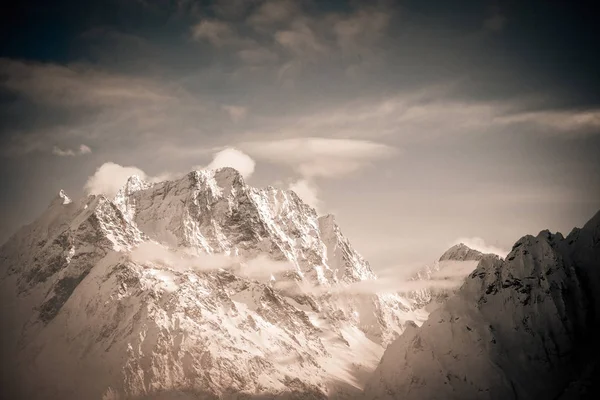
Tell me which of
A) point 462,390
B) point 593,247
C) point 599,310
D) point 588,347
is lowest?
point 462,390

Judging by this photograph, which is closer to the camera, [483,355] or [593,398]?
[593,398]

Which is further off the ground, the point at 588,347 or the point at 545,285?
the point at 545,285

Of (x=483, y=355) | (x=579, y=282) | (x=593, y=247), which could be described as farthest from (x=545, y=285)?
(x=483, y=355)

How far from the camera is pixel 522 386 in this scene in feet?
610

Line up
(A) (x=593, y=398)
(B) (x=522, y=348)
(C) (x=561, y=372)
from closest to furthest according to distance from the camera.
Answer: (A) (x=593, y=398)
(C) (x=561, y=372)
(B) (x=522, y=348)

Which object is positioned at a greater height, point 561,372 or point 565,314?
point 565,314

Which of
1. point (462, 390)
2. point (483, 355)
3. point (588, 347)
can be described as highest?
point (588, 347)

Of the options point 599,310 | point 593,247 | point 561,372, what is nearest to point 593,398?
point 561,372

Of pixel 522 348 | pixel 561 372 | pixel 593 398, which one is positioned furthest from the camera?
pixel 522 348

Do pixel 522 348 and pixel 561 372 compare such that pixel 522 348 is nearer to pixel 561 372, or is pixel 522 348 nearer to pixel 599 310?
→ pixel 561 372

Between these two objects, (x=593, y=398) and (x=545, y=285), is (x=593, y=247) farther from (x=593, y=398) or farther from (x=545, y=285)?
(x=593, y=398)

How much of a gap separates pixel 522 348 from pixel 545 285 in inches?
1111

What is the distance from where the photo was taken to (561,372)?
183 m

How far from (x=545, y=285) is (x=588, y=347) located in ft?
91.3
